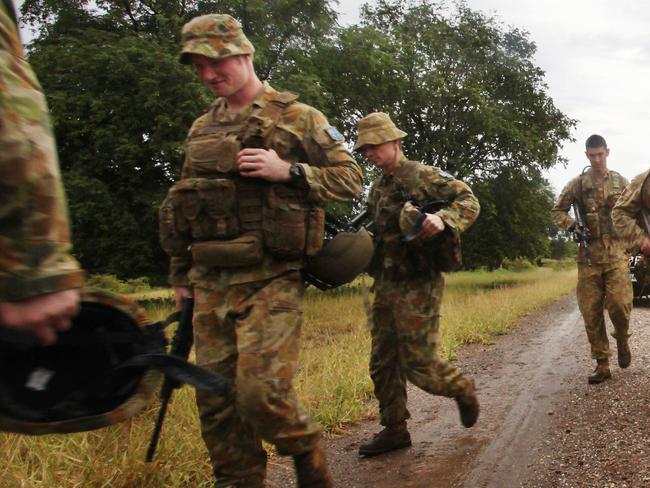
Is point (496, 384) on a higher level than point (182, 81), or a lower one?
lower

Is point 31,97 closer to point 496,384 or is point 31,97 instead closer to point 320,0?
point 496,384

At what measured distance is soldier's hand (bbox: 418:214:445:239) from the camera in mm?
3883

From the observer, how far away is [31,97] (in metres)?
1.55

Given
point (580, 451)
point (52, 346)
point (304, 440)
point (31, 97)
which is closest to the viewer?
point (31, 97)

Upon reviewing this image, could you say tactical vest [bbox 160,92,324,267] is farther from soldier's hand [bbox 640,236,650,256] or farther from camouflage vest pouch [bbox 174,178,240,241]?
soldier's hand [bbox 640,236,650,256]

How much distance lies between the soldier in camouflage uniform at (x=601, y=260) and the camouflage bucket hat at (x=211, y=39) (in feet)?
14.8

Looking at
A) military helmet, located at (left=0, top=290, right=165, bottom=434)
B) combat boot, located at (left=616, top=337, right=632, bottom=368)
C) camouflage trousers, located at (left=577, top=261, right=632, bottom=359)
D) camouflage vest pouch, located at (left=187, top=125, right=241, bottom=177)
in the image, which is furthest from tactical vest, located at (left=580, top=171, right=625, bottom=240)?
military helmet, located at (left=0, top=290, right=165, bottom=434)

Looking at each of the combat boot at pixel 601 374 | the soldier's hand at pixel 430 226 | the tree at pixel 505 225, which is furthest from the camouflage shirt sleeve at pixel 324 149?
the tree at pixel 505 225

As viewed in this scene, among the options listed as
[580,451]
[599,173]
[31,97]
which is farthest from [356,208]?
[31,97]

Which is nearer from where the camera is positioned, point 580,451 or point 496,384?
point 580,451

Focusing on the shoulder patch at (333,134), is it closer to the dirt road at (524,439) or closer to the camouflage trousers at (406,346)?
the camouflage trousers at (406,346)

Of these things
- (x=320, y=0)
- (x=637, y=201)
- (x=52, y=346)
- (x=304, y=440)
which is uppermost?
(x=320, y=0)

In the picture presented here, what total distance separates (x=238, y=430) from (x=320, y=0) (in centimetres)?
1560

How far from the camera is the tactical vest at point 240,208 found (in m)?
3.01
